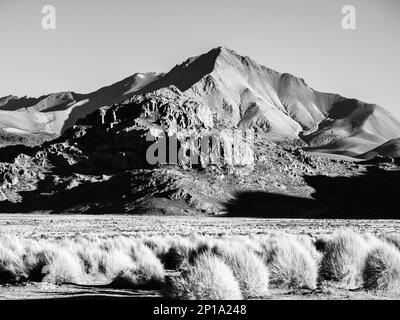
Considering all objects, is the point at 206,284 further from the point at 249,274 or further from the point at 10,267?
the point at 10,267

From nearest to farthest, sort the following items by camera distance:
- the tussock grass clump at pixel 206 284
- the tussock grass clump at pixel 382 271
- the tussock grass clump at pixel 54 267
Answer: the tussock grass clump at pixel 206 284 < the tussock grass clump at pixel 382 271 < the tussock grass clump at pixel 54 267

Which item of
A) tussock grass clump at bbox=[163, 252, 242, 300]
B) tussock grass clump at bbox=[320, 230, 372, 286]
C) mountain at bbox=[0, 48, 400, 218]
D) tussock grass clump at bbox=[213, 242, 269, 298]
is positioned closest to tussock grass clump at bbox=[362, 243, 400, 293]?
tussock grass clump at bbox=[320, 230, 372, 286]

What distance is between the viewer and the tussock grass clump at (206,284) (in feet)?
49.9

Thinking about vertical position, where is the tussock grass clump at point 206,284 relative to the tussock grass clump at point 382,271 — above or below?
above

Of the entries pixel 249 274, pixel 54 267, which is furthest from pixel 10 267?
pixel 249 274

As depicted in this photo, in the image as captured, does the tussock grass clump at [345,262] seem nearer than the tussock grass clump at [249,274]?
No

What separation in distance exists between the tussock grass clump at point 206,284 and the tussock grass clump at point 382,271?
4766mm

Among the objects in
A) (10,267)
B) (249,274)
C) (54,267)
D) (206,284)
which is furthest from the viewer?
(10,267)

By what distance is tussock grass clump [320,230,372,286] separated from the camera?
63.2 feet

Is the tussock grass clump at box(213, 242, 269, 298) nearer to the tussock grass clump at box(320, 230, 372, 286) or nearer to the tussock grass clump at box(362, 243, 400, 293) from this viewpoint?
the tussock grass clump at box(320, 230, 372, 286)

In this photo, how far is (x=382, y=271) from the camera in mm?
18219

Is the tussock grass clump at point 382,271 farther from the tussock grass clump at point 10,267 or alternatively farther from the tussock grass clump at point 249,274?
the tussock grass clump at point 10,267

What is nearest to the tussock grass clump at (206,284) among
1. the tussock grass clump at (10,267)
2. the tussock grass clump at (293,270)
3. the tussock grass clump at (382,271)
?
the tussock grass clump at (293,270)

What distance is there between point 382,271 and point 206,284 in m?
6.11
